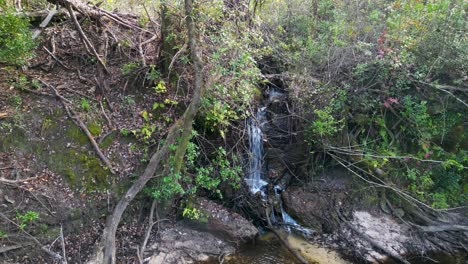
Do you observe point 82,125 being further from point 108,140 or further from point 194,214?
point 194,214

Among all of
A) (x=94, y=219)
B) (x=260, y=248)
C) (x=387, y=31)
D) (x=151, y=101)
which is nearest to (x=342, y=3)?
(x=387, y=31)

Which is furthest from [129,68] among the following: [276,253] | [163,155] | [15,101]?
[276,253]

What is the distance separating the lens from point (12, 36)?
5.35 meters

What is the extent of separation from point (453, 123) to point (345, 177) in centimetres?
300

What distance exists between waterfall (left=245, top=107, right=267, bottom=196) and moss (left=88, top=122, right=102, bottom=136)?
11.5 ft

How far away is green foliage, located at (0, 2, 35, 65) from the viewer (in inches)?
204

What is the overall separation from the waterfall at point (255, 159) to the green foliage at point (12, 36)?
496cm

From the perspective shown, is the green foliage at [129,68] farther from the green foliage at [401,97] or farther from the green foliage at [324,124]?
the green foliage at [324,124]

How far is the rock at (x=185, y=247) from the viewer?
5934mm

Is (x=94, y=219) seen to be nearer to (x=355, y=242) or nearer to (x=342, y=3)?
(x=355, y=242)

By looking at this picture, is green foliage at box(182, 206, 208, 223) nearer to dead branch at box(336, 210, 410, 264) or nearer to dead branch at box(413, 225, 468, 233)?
dead branch at box(336, 210, 410, 264)

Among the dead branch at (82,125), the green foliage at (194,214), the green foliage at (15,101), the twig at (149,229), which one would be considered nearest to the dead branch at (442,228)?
the green foliage at (194,214)

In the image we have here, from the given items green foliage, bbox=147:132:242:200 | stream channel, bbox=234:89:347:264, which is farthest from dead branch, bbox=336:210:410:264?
green foliage, bbox=147:132:242:200

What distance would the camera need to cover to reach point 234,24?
6469 millimetres
